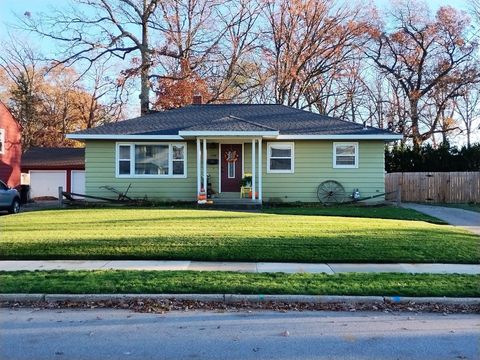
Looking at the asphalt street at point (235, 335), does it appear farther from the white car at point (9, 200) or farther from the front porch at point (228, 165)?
the white car at point (9, 200)

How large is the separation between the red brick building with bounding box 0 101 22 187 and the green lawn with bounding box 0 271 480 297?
24.9 m

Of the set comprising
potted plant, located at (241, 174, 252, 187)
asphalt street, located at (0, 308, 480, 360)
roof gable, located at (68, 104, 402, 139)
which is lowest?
asphalt street, located at (0, 308, 480, 360)

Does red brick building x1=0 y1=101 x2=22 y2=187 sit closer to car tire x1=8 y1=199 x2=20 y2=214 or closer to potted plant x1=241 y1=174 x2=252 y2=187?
car tire x1=8 y1=199 x2=20 y2=214

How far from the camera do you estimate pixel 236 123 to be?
19688 mm

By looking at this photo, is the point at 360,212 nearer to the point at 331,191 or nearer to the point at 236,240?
the point at 331,191

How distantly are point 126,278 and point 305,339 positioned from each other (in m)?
3.48

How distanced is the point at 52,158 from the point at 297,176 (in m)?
21.7

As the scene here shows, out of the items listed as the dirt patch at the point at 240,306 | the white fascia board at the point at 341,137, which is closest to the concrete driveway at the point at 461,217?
the white fascia board at the point at 341,137

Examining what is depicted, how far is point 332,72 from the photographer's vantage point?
38594 mm

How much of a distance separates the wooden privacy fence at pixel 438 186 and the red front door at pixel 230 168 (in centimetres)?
927

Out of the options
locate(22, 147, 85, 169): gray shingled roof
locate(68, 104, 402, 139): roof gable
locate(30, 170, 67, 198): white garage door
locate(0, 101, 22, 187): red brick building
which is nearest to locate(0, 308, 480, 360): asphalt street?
locate(68, 104, 402, 139): roof gable

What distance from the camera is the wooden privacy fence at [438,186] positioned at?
25875mm

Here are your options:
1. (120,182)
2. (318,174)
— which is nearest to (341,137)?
(318,174)

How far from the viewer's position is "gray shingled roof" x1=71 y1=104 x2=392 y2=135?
19.9 metres
